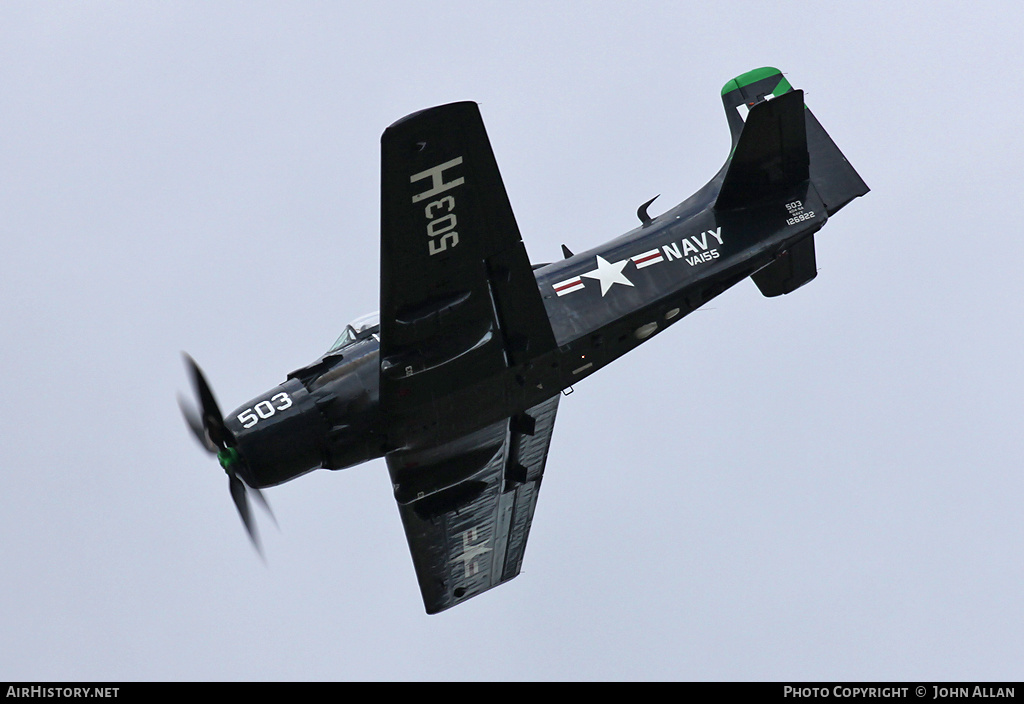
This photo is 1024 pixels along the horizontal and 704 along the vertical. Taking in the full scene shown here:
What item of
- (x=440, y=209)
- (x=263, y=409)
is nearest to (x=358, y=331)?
(x=263, y=409)

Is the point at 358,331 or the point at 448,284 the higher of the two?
the point at 358,331

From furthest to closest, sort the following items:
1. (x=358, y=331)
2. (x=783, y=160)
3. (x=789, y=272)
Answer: (x=789, y=272), (x=783, y=160), (x=358, y=331)

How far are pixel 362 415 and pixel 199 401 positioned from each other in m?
2.16

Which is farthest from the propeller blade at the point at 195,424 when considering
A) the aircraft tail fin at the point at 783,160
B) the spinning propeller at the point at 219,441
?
the aircraft tail fin at the point at 783,160

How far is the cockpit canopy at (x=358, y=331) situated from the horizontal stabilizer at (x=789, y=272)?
19.7 feet

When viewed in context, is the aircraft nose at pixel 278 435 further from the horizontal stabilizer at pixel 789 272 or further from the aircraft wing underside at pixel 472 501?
the horizontal stabilizer at pixel 789 272

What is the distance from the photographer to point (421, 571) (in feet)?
65.9

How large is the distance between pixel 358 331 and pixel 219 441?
250cm

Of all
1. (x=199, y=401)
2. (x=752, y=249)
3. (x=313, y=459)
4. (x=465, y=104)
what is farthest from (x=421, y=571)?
(x=465, y=104)

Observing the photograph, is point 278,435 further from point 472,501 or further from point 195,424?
point 472,501

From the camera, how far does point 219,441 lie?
52.6 ft

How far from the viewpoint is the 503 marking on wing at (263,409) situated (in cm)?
1606

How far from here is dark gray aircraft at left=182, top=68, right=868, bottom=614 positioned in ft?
47.9

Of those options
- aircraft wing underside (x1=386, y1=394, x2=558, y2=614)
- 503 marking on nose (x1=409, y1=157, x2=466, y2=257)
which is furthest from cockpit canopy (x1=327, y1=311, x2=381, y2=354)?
503 marking on nose (x1=409, y1=157, x2=466, y2=257)
